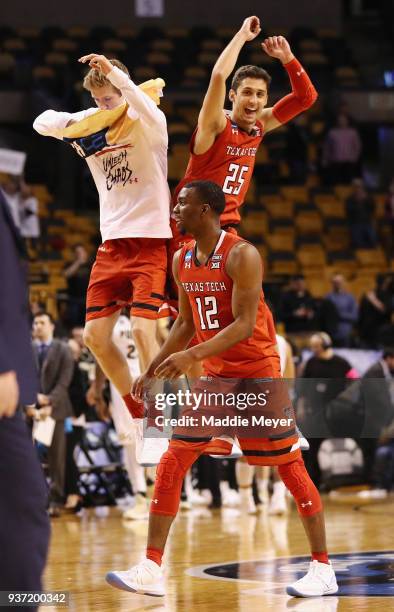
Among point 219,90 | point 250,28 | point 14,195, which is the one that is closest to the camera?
point 250,28

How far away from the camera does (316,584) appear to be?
6016mm

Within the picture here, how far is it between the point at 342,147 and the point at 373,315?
5477 mm

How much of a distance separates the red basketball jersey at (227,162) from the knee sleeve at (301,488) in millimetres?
1635

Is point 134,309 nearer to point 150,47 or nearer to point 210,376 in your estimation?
point 210,376

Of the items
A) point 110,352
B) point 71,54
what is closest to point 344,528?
point 110,352

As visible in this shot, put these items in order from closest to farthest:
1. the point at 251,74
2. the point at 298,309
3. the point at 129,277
Result: the point at 251,74, the point at 129,277, the point at 298,309

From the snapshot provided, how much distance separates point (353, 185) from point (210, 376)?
1495cm

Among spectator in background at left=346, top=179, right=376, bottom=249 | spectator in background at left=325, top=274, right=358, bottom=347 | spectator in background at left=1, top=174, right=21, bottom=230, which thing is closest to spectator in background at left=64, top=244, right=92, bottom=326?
spectator in background at left=1, top=174, right=21, bottom=230

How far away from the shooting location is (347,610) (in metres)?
5.60

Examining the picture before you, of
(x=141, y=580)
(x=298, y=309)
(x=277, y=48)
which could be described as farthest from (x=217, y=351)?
(x=298, y=309)

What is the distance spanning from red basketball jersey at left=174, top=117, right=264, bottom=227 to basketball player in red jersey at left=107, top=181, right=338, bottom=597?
79cm

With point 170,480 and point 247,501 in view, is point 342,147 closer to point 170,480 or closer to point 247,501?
point 247,501

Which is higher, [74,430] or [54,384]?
[54,384]

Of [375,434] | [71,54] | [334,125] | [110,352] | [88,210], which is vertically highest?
[71,54]
